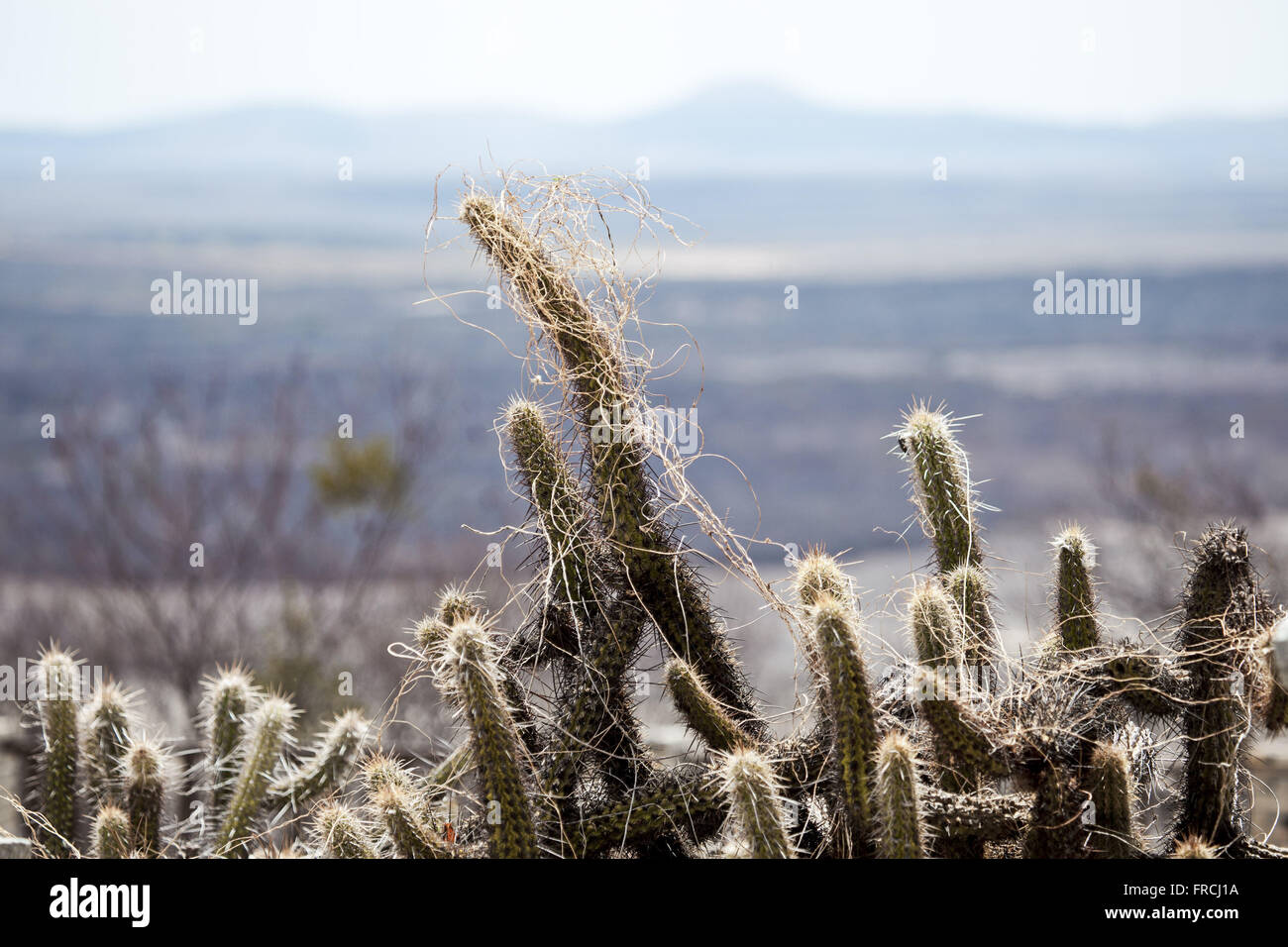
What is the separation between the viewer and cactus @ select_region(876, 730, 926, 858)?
5.51ft

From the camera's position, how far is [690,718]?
2.06 meters

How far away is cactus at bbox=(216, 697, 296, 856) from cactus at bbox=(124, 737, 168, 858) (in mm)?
165

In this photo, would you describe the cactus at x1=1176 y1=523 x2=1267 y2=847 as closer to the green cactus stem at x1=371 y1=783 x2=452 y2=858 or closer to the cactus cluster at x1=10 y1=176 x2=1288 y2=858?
the cactus cluster at x1=10 y1=176 x2=1288 y2=858

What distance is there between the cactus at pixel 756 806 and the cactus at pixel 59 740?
6.41ft

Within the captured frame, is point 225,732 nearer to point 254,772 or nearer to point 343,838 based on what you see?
point 254,772

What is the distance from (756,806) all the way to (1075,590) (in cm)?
98

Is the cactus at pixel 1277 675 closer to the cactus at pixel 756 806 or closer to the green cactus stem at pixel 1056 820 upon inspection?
the green cactus stem at pixel 1056 820

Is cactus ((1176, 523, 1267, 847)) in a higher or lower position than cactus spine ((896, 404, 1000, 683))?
lower

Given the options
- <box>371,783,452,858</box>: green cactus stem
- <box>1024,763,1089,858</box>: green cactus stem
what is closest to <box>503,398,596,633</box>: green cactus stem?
<box>371,783,452,858</box>: green cactus stem

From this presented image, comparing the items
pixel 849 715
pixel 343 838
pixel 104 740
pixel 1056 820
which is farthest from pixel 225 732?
pixel 1056 820

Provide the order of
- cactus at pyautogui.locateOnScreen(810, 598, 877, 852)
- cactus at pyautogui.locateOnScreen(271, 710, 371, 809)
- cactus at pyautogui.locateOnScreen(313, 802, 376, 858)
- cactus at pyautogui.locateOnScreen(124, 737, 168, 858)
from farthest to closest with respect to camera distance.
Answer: cactus at pyautogui.locateOnScreen(271, 710, 371, 809)
cactus at pyautogui.locateOnScreen(124, 737, 168, 858)
cactus at pyautogui.locateOnScreen(313, 802, 376, 858)
cactus at pyautogui.locateOnScreen(810, 598, 877, 852)

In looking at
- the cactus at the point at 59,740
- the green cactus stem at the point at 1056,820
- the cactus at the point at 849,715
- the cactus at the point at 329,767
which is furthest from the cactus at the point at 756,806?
the cactus at the point at 59,740

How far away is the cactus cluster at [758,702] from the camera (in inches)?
72.1
